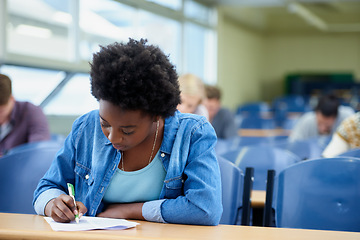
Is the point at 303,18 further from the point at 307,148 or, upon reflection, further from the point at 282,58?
the point at 307,148

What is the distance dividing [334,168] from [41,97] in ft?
15.7

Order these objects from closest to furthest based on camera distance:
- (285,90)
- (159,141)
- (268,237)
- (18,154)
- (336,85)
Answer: (268,237) → (159,141) → (18,154) → (336,85) → (285,90)

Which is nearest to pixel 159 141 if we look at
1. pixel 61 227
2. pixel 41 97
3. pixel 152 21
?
pixel 61 227

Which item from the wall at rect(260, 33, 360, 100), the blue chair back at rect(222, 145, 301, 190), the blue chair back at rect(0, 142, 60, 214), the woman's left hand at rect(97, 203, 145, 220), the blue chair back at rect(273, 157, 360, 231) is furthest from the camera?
the wall at rect(260, 33, 360, 100)

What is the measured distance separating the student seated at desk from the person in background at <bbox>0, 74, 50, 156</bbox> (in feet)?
5.61

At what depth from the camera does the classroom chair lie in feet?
6.84

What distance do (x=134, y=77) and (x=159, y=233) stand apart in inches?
18.6

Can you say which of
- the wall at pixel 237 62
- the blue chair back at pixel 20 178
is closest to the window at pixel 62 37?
the blue chair back at pixel 20 178

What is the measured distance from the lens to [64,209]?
4.90 feet

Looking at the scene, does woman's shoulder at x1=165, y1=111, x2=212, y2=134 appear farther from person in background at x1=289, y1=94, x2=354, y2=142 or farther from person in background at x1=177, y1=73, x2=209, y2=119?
person in background at x1=289, y1=94, x2=354, y2=142

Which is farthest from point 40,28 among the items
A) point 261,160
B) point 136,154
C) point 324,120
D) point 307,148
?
point 136,154

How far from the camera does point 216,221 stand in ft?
5.10

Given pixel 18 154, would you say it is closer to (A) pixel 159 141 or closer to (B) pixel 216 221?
(A) pixel 159 141

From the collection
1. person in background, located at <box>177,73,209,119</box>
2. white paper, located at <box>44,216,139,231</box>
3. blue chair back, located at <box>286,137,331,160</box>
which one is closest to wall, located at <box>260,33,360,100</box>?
blue chair back, located at <box>286,137,331,160</box>
